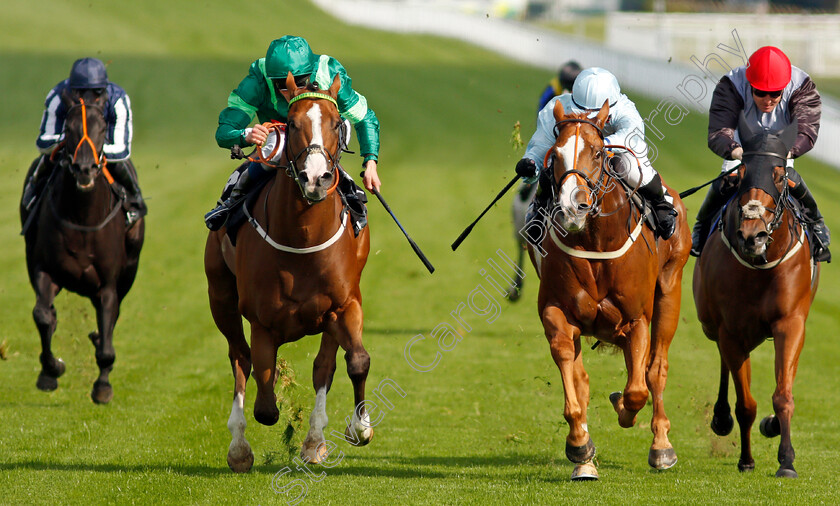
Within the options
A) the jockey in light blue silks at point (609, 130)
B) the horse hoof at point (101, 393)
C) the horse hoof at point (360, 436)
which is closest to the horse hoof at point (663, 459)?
the jockey in light blue silks at point (609, 130)

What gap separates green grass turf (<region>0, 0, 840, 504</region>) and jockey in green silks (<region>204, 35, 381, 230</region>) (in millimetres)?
1371

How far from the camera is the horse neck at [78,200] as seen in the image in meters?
8.43

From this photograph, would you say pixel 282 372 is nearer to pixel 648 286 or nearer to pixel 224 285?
pixel 224 285

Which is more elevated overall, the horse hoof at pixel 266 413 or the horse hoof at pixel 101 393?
the horse hoof at pixel 266 413

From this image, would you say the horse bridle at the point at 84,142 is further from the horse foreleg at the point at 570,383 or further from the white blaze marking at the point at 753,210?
the white blaze marking at the point at 753,210

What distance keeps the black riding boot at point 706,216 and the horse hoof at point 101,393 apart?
4.54 m

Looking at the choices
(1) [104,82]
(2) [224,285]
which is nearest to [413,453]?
(2) [224,285]

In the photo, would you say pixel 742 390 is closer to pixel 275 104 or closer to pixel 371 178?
pixel 371 178

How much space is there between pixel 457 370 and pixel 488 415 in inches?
68.7

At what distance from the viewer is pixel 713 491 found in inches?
244

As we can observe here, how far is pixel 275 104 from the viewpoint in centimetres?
637

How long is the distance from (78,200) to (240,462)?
9.54 feet

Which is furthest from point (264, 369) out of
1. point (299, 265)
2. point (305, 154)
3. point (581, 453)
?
point (581, 453)

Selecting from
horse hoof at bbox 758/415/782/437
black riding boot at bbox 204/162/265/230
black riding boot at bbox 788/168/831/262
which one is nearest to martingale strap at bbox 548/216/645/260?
black riding boot at bbox 788/168/831/262
